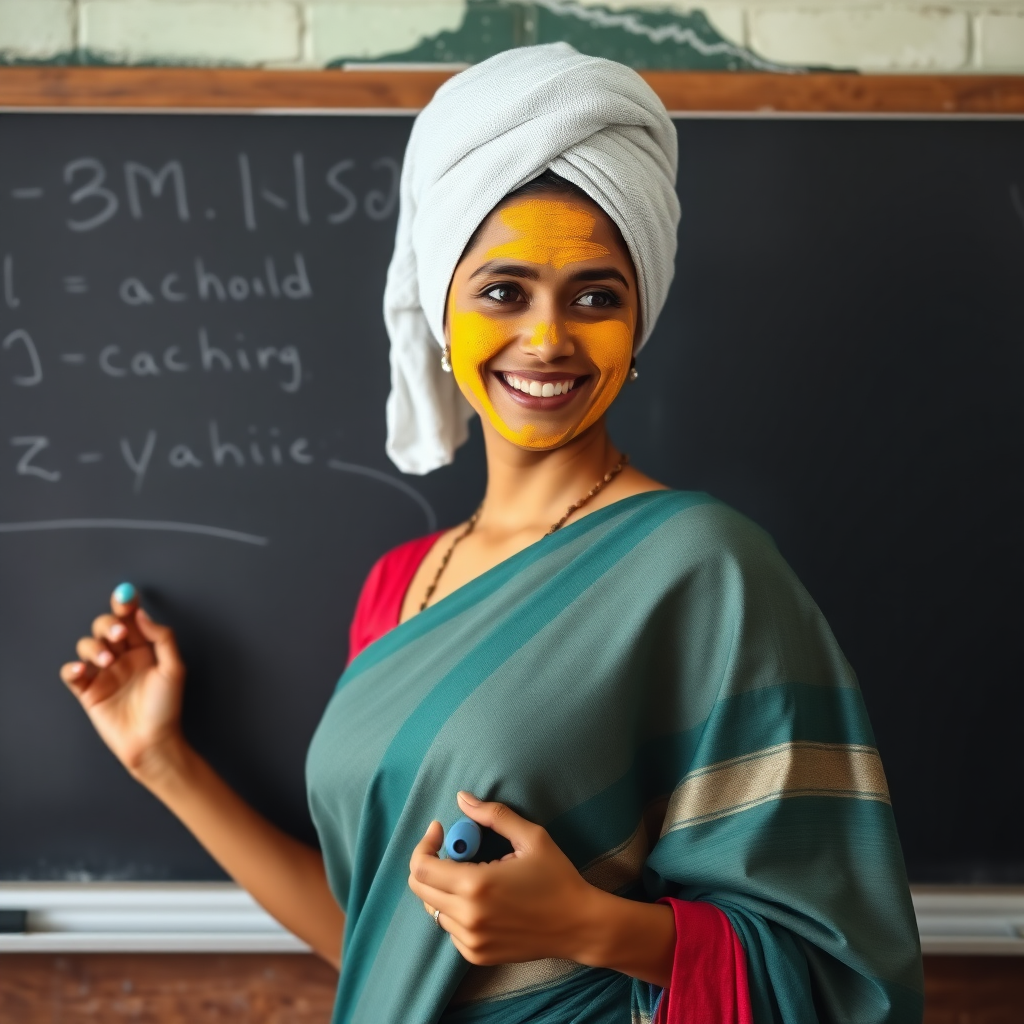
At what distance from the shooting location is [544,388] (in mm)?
1024

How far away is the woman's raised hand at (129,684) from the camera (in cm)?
131

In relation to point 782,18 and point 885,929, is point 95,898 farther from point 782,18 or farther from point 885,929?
point 782,18

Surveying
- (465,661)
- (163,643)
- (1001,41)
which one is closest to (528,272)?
(465,661)

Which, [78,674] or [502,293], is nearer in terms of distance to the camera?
[502,293]

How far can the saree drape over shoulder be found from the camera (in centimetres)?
90

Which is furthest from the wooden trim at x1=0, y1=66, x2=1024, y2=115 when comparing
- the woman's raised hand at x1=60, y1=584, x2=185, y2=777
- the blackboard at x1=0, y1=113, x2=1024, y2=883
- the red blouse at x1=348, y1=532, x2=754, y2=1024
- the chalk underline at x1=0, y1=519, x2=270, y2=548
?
the red blouse at x1=348, y1=532, x2=754, y2=1024

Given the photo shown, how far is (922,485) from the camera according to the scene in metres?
1.36

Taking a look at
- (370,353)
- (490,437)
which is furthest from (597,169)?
(370,353)

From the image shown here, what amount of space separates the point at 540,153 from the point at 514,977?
821mm

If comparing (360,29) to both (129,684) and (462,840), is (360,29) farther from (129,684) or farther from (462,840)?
(462,840)

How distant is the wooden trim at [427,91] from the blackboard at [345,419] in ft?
0.08

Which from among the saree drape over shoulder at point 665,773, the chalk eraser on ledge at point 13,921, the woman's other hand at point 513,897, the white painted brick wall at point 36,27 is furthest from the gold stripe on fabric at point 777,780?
the white painted brick wall at point 36,27

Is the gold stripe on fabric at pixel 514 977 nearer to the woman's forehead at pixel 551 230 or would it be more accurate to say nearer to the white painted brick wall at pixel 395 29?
the woman's forehead at pixel 551 230

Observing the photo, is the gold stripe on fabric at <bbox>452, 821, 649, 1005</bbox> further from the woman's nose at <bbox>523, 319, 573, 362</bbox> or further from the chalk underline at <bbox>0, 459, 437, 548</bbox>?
the chalk underline at <bbox>0, 459, 437, 548</bbox>
